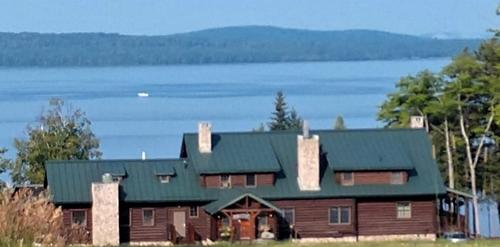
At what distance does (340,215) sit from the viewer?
4450cm

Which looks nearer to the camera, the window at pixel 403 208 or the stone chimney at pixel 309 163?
the stone chimney at pixel 309 163

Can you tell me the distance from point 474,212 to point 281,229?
11.5 metres

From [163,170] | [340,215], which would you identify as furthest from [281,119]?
[340,215]

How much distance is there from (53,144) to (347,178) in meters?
19.6

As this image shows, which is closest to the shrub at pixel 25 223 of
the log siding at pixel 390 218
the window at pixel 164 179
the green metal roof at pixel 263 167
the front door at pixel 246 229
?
the front door at pixel 246 229

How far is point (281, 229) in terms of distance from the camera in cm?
4406

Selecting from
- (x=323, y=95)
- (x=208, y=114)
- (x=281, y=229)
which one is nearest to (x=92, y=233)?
(x=281, y=229)

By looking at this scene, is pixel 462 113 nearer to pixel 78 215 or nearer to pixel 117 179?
pixel 117 179

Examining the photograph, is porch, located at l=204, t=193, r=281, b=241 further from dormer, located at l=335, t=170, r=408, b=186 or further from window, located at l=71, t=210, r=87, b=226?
window, located at l=71, t=210, r=87, b=226

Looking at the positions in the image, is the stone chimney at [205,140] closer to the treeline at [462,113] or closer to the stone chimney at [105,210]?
the stone chimney at [105,210]

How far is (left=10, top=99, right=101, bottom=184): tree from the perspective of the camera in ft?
191

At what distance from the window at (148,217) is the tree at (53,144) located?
12.6m

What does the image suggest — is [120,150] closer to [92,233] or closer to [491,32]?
[491,32]

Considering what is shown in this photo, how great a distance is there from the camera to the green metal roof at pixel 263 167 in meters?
44.1
